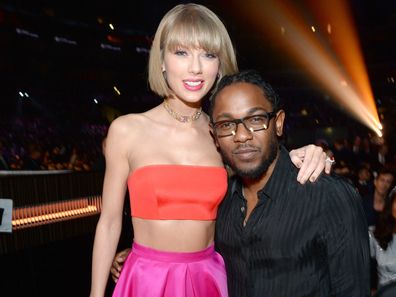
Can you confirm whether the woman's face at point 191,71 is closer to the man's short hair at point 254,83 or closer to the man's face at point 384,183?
the man's short hair at point 254,83

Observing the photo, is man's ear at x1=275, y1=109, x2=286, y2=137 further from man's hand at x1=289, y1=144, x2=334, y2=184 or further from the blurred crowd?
the blurred crowd

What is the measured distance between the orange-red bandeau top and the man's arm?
663 mm

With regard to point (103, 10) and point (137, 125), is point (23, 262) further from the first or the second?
point (103, 10)

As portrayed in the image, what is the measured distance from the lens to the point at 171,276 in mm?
1704

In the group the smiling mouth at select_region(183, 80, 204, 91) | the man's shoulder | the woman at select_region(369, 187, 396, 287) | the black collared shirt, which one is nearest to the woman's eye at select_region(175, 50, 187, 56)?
the smiling mouth at select_region(183, 80, 204, 91)

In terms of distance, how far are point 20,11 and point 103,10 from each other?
2.89 m

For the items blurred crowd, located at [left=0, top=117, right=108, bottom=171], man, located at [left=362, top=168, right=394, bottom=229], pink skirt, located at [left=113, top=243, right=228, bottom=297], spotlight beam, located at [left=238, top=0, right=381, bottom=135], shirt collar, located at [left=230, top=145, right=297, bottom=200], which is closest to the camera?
shirt collar, located at [left=230, top=145, right=297, bottom=200]

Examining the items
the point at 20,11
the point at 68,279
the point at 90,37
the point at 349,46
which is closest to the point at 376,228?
the point at 68,279

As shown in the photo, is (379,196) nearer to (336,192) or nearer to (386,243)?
(386,243)

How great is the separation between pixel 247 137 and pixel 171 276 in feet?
2.47

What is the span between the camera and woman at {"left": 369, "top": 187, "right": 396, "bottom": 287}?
132 inches

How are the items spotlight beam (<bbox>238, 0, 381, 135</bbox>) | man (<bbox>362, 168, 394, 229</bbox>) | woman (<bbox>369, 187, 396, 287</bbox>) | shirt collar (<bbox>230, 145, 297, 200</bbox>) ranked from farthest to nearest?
spotlight beam (<bbox>238, 0, 381, 135</bbox>), man (<bbox>362, 168, 394, 229</bbox>), woman (<bbox>369, 187, 396, 287</bbox>), shirt collar (<bbox>230, 145, 297, 200</bbox>)

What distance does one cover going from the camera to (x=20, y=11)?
15.5 m

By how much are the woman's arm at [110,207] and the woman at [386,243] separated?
2404 millimetres
